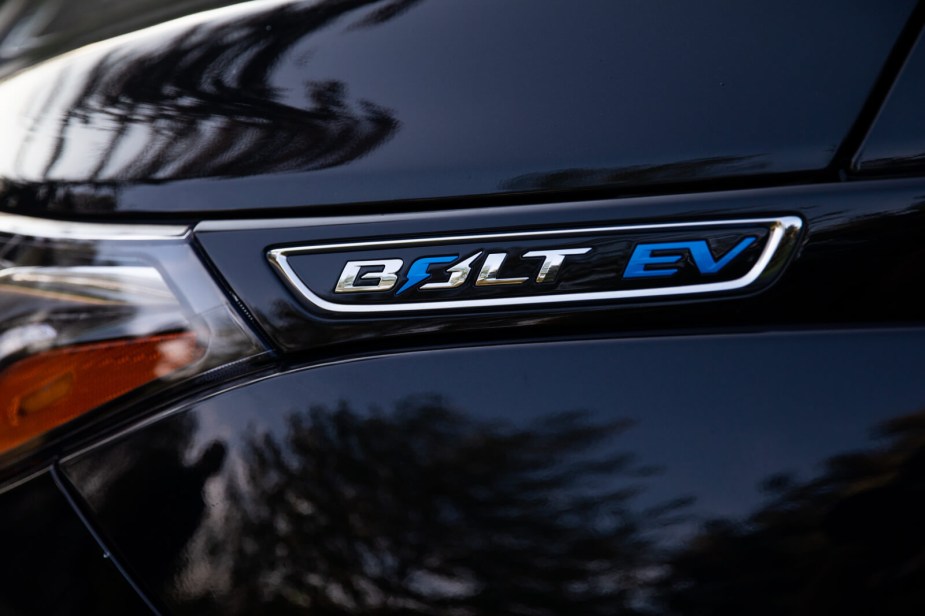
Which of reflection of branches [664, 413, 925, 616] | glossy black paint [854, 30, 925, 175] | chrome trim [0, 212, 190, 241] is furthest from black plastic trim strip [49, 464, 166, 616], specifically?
glossy black paint [854, 30, 925, 175]

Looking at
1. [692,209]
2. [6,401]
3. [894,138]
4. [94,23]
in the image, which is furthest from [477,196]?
[94,23]

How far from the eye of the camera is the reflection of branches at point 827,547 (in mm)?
986

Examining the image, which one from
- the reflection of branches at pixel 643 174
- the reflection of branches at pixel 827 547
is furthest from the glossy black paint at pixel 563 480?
the reflection of branches at pixel 643 174

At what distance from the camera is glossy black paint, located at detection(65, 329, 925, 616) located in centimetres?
99

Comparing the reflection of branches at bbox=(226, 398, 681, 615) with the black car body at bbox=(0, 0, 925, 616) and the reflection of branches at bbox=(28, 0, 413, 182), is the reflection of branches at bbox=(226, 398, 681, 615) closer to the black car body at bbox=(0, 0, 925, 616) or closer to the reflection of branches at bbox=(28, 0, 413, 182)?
the black car body at bbox=(0, 0, 925, 616)

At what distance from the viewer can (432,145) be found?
107cm

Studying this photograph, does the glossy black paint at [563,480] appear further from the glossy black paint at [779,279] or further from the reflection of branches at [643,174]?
the reflection of branches at [643,174]

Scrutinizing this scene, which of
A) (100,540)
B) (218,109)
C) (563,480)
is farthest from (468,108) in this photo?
(100,540)

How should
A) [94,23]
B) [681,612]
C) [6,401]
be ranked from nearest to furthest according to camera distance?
[681,612], [6,401], [94,23]

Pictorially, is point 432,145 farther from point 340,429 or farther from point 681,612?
point 681,612

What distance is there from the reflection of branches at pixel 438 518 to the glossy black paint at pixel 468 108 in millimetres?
276

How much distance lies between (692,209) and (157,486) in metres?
0.68

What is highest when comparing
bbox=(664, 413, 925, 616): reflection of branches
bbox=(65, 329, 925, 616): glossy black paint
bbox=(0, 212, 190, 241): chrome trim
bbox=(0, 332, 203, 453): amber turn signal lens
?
bbox=(0, 212, 190, 241): chrome trim

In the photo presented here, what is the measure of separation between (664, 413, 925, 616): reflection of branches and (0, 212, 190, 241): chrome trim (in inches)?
27.2
